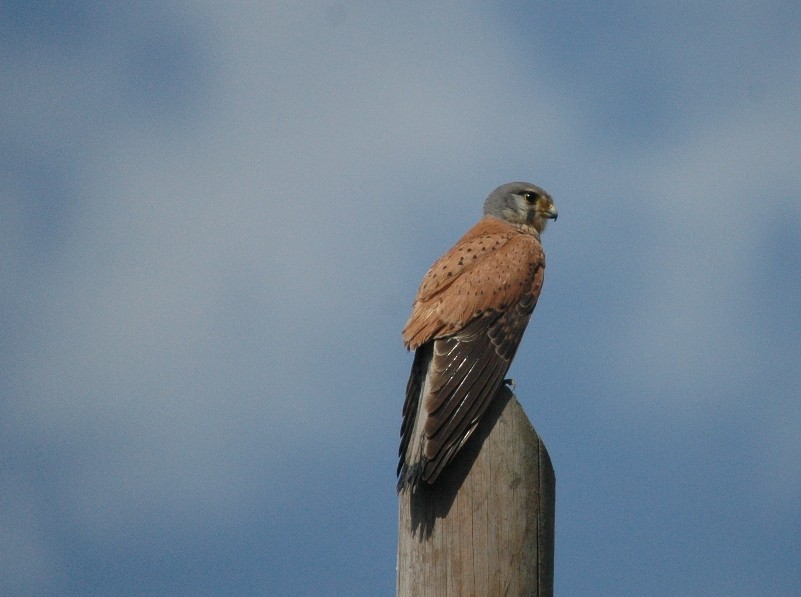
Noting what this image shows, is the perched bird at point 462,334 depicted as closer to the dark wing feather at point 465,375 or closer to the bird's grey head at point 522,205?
the dark wing feather at point 465,375

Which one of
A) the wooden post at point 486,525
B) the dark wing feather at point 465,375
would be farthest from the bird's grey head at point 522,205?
the wooden post at point 486,525

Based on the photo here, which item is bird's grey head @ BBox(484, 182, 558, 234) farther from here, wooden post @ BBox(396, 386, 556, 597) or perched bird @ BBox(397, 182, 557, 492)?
wooden post @ BBox(396, 386, 556, 597)

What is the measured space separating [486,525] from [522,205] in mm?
3708

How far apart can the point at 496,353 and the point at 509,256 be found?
94cm

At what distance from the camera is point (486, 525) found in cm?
317

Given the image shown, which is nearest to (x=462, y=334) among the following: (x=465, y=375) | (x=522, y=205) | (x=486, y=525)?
(x=465, y=375)

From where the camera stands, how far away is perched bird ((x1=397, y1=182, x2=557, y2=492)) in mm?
3678

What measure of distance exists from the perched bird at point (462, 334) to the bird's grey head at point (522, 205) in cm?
15

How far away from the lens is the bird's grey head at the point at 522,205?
258 inches

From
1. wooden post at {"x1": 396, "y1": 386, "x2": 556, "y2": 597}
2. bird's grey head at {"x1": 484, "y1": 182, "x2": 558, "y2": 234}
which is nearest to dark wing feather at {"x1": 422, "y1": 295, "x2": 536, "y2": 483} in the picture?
wooden post at {"x1": 396, "y1": 386, "x2": 556, "y2": 597}

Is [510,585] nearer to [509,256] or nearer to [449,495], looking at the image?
[449,495]

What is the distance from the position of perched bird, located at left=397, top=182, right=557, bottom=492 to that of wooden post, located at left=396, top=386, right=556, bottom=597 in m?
0.12

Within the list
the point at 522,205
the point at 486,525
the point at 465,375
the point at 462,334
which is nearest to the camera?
the point at 486,525

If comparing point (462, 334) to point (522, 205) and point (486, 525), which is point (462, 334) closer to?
point (486, 525)
